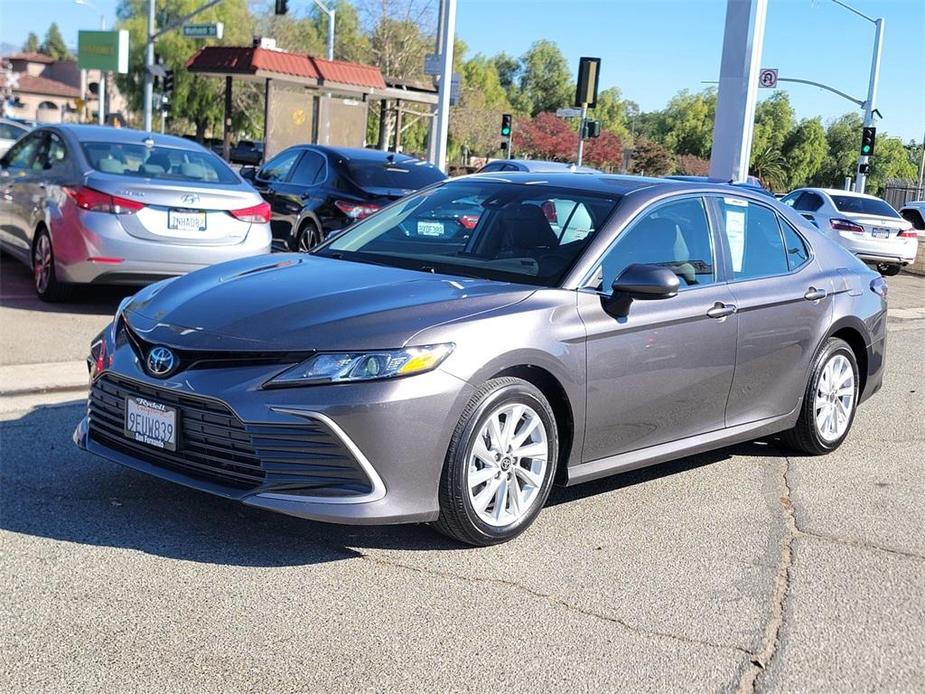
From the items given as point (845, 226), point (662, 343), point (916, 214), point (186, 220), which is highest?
point (916, 214)

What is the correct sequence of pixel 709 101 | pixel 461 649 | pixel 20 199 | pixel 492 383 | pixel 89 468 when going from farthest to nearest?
pixel 709 101
pixel 20 199
pixel 89 468
pixel 492 383
pixel 461 649

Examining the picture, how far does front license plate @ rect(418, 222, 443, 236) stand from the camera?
566cm

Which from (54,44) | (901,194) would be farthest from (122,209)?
(54,44)

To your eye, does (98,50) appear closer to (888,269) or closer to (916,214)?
(916,214)

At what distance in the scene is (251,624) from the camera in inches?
147

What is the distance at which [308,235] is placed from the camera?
12914 mm

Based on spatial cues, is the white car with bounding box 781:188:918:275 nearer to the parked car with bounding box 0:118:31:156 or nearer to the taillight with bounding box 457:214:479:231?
the parked car with bounding box 0:118:31:156

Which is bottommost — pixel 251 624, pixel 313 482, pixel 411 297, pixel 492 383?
pixel 251 624

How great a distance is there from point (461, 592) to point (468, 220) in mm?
2140

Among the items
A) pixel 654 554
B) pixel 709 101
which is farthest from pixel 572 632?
pixel 709 101

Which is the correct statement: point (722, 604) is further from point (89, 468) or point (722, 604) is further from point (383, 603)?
point (89, 468)

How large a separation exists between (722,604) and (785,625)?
259 mm

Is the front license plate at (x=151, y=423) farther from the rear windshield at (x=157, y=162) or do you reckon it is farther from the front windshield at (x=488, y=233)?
the rear windshield at (x=157, y=162)

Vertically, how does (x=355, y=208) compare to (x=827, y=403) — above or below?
above
